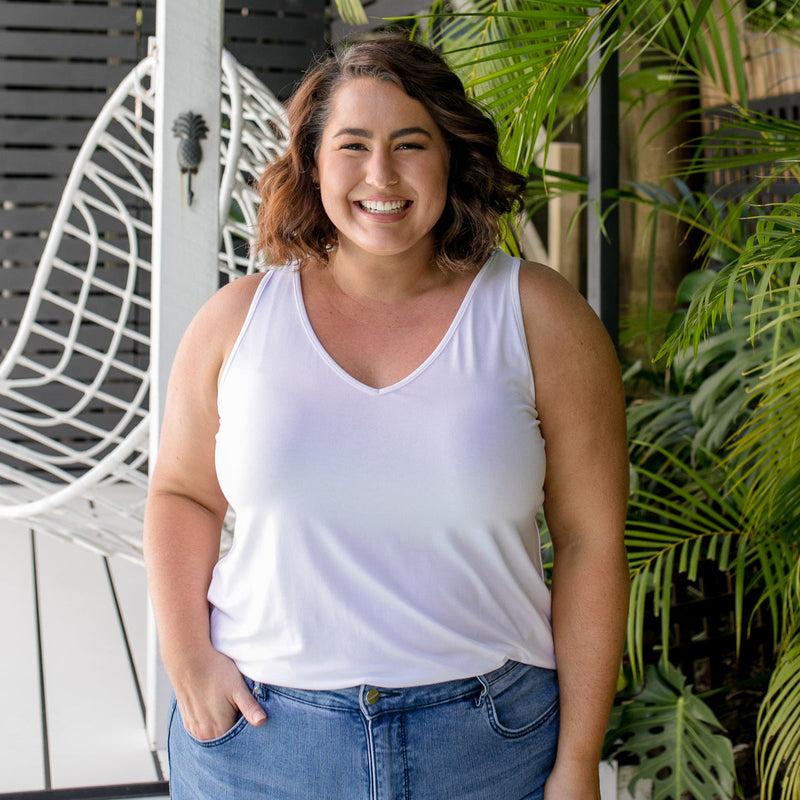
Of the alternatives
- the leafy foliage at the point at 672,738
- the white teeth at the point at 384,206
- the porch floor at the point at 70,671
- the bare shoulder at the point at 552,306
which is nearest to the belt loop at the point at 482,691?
the bare shoulder at the point at 552,306

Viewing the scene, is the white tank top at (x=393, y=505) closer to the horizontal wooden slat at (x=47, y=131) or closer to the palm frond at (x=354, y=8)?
Result: the palm frond at (x=354, y=8)

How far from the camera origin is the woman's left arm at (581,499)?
112 cm

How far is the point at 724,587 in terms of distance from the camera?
7.74ft

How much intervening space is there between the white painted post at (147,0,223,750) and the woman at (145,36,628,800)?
698 mm

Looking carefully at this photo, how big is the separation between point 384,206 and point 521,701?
1.78ft

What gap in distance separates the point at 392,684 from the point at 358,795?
0.38 feet

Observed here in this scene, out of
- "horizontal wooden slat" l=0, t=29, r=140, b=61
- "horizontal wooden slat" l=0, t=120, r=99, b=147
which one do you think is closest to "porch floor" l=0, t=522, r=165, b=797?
"horizontal wooden slat" l=0, t=120, r=99, b=147

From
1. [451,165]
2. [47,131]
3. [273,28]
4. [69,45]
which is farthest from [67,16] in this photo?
[451,165]

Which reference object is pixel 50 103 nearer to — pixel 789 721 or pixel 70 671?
pixel 70 671

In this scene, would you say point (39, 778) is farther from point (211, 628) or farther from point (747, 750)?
point (747, 750)

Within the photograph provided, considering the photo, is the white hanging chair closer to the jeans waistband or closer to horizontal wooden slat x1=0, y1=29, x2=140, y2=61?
horizontal wooden slat x1=0, y1=29, x2=140, y2=61

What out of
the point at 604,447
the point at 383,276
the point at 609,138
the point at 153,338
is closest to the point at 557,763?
the point at 604,447

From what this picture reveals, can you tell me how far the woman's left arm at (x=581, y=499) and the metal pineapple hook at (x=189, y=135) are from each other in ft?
2.99

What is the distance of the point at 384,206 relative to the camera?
44.6 inches
